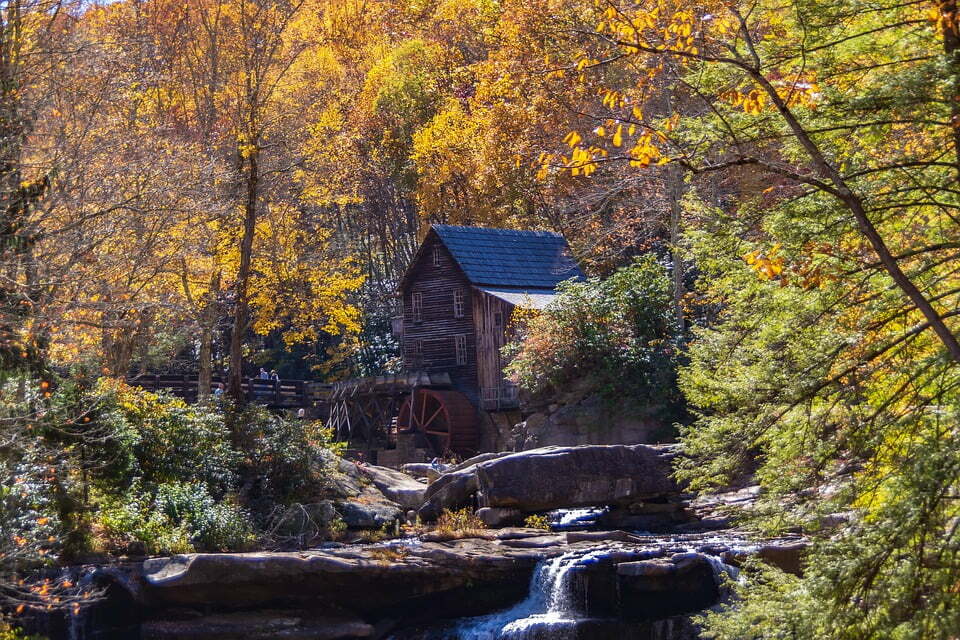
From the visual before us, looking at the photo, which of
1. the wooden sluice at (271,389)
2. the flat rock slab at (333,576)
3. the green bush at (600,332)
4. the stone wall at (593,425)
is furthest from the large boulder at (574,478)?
the wooden sluice at (271,389)

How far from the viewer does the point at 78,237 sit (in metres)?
12.6

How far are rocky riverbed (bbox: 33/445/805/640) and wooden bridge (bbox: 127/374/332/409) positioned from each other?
867 inches


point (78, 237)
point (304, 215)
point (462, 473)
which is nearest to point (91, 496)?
point (78, 237)

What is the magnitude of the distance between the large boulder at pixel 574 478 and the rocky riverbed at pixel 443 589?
3.36 feet

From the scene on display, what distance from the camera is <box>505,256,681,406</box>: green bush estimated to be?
80.9 ft

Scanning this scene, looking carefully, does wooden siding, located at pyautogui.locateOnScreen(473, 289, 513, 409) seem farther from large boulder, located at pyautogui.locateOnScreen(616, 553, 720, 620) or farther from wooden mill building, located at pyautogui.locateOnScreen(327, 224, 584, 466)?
large boulder, located at pyautogui.locateOnScreen(616, 553, 720, 620)

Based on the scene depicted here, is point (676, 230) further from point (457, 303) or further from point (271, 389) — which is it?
point (271, 389)

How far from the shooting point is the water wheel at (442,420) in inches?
1268

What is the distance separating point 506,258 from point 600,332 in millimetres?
8688

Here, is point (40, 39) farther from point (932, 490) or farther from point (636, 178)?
point (636, 178)

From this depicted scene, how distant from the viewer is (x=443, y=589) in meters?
14.8

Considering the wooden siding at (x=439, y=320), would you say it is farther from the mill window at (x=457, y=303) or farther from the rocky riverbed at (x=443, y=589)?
the rocky riverbed at (x=443, y=589)

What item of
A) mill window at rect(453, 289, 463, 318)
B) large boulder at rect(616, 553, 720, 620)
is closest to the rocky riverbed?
large boulder at rect(616, 553, 720, 620)

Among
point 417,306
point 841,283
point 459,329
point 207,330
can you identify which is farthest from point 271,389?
point 841,283
